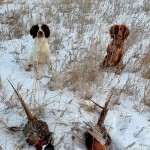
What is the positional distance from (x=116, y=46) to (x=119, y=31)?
22 cm

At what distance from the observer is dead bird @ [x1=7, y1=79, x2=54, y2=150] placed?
314cm

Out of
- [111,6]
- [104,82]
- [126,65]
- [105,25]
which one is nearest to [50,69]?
[104,82]

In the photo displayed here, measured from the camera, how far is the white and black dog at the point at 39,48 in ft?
14.9

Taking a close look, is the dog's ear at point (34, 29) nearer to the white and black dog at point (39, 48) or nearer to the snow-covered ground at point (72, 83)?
the white and black dog at point (39, 48)

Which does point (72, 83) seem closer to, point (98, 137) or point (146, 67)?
point (146, 67)

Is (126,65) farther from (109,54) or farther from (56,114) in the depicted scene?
(56,114)

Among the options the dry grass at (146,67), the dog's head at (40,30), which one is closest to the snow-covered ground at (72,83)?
the dry grass at (146,67)

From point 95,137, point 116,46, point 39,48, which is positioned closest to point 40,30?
point 39,48

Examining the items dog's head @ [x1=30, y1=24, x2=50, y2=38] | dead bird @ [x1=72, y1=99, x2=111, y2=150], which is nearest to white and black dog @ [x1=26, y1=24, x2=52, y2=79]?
dog's head @ [x1=30, y1=24, x2=50, y2=38]

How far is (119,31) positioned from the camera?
432 centimetres

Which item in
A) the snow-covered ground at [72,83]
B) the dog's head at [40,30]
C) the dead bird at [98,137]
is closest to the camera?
the dead bird at [98,137]

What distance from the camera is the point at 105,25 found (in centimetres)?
659

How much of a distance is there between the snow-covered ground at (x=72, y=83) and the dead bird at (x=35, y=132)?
93 millimetres

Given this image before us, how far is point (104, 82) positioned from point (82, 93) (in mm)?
468
